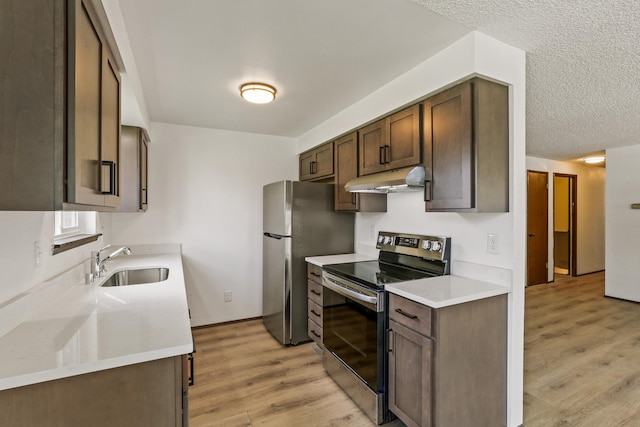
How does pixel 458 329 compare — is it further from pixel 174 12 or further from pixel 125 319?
pixel 174 12

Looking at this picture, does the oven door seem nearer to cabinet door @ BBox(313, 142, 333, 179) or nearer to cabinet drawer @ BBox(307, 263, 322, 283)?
cabinet drawer @ BBox(307, 263, 322, 283)

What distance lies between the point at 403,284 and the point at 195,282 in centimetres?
255

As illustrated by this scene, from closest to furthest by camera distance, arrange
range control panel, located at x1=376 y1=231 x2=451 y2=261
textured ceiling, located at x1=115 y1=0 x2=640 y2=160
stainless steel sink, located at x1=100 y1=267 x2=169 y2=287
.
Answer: textured ceiling, located at x1=115 y1=0 x2=640 y2=160 → range control panel, located at x1=376 y1=231 x2=451 y2=261 → stainless steel sink, located at x1=100 y1=267 x2=169 y2=287

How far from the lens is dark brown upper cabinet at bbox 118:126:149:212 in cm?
246

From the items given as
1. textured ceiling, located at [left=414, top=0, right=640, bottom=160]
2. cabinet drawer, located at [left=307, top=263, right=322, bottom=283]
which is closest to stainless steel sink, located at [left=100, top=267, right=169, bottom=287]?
cabinet drawer, located at [left=307, top=263, right=322, bottom=283]

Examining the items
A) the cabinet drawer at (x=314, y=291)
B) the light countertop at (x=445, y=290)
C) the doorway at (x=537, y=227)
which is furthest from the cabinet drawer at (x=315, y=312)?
the doorway at (x=537, y=227)

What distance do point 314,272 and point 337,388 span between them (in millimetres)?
997

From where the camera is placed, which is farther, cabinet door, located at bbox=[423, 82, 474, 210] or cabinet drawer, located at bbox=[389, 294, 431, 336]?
cabinet door, located at bbox=[423, 82, 474, 210]

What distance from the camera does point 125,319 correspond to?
1.34 m

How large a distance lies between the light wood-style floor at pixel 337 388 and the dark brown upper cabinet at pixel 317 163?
185 centimetres

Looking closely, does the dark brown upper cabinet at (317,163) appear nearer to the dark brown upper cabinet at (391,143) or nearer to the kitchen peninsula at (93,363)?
the dark brown upper cabinet at (391,143)

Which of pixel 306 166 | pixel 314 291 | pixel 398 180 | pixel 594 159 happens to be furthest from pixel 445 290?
pixel 594 159

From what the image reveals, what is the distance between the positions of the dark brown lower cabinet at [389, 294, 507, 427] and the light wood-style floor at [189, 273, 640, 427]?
1.38ft

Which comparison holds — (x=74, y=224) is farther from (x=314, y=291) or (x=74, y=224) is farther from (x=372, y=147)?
(x=372, y=147)
